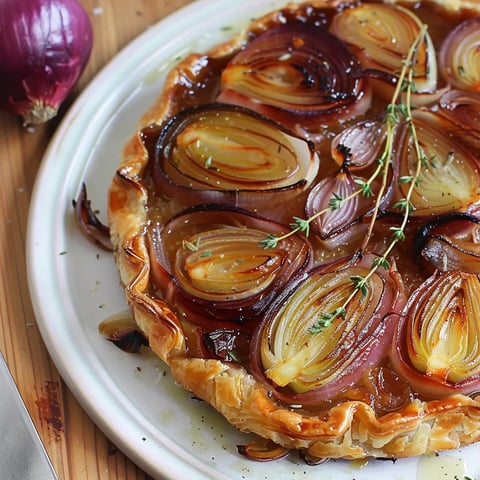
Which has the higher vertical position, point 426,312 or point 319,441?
point 426,312

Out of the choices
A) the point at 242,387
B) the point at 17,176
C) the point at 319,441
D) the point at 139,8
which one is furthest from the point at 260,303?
the point at 139,8

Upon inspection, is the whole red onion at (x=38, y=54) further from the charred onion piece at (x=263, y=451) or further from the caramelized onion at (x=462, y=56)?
the charred onion piece at (x=263, y=451)

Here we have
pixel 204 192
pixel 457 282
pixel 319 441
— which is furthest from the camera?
pixel 204 192

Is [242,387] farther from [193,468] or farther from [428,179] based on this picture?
[428,179]

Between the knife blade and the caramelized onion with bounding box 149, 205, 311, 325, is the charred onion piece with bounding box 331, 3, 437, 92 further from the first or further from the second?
the knife blade

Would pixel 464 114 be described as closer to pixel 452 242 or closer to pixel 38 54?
pixel 452 242

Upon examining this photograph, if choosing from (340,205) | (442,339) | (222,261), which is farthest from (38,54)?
(442,339)

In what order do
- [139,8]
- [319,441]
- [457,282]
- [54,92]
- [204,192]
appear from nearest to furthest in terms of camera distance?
[319,441] < [457,282] < [204,192] < [54,92] < [139,8]

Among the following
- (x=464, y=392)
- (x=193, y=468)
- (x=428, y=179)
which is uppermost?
(x=428, y=179)
